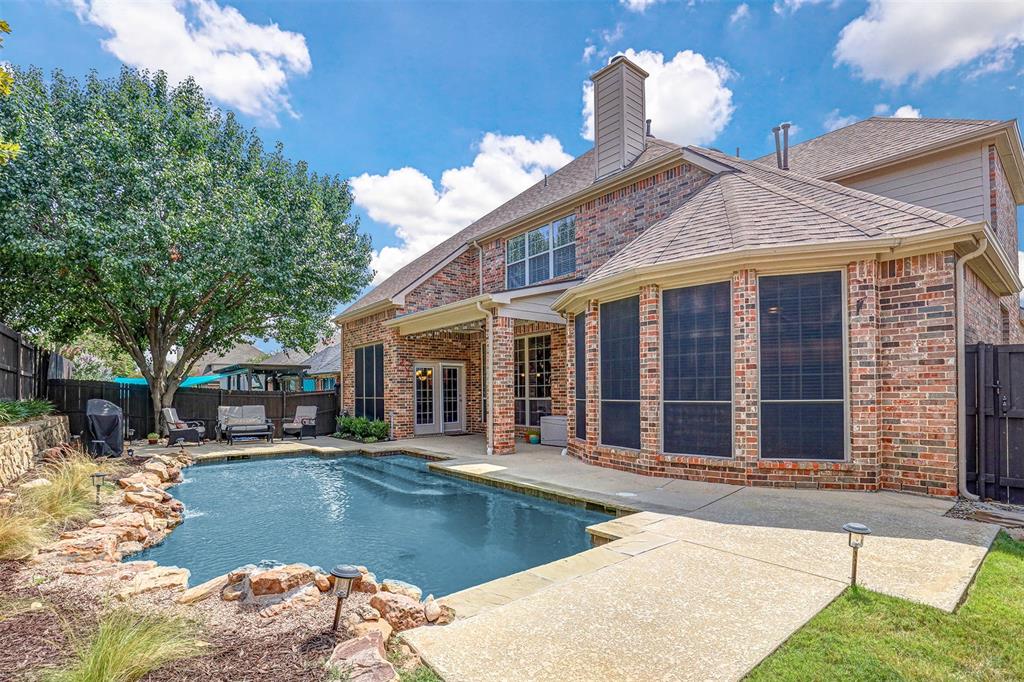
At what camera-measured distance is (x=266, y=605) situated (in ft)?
11.0

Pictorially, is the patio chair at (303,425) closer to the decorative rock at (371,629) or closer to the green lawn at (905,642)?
the decorative rock at (371,629)

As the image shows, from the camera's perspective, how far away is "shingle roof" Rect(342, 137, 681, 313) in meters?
12.5

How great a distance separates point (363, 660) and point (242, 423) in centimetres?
1326

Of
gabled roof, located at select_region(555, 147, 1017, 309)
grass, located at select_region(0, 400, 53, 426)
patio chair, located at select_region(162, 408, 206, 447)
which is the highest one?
gabled roof, located at select_region(555, 147, 1017, 309)

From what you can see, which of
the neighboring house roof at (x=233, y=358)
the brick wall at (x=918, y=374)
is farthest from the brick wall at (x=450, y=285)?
the neighboring house roof at (x=233, y=358)

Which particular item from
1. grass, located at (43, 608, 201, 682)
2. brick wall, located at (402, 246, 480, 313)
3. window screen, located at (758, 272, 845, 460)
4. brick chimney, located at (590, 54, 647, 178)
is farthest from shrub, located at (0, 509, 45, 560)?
brick chimney, located at (590, 54, 647, 178)

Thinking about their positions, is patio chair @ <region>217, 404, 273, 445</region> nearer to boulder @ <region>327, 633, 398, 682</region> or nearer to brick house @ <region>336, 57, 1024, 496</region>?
brick house @ <region>336, 57, 1024, 496</region>

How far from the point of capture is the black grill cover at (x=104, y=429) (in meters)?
10.6

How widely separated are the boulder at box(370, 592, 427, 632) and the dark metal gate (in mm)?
6926

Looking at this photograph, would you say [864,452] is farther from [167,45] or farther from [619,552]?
[167,45]

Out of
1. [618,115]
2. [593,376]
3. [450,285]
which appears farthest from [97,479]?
[618,115]

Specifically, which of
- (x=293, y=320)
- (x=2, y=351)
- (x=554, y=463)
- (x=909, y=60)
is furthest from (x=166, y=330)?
(x=909, y=60)

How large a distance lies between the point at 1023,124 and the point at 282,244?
54.6 feet

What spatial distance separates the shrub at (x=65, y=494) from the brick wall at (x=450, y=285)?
7.97 metres
